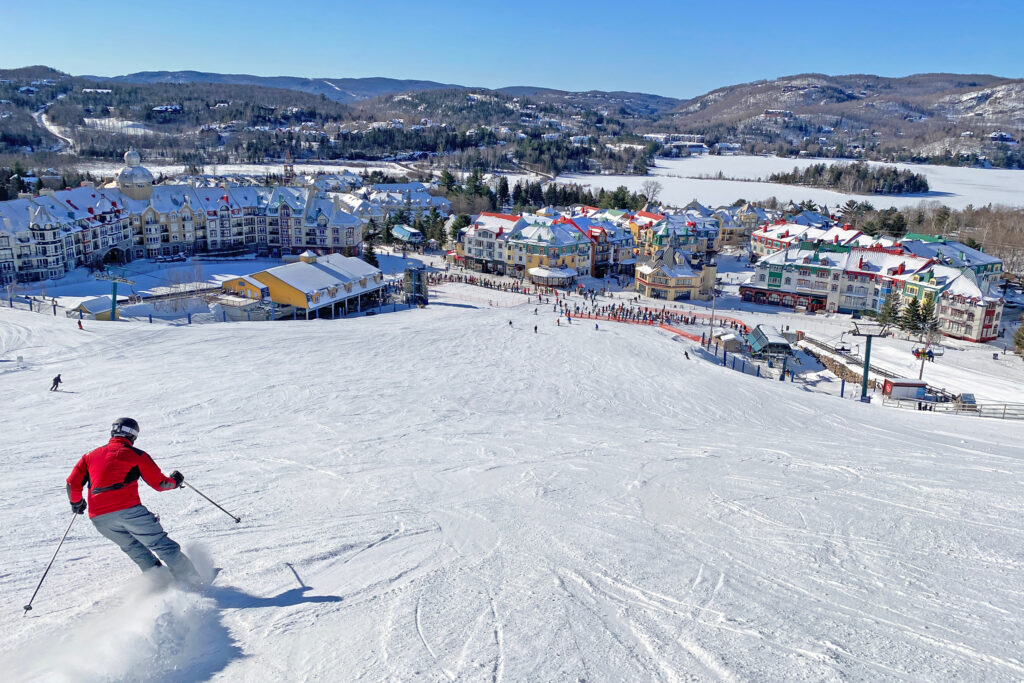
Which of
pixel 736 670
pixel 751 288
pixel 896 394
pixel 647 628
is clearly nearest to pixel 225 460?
pixel 647 628

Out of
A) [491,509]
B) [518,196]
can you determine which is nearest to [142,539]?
[491,509]

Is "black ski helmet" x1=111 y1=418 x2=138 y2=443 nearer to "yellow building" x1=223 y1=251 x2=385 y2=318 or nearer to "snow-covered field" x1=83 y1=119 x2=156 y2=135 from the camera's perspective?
"yellow building" x1=223 y1=251 x2=385 y2=318

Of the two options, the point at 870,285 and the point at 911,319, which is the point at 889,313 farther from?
the point at 870,285

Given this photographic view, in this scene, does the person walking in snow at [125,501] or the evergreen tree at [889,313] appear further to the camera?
the evergreen tree at [889,313]

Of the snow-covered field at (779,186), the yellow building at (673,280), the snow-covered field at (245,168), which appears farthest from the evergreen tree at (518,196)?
the yellow building at (673,280)

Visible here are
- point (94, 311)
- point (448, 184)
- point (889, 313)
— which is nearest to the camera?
point (94, 311)

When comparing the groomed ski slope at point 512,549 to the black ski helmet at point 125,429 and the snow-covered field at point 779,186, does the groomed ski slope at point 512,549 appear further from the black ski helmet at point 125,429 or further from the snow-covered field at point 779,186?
the snow-covered field at point 779,186
